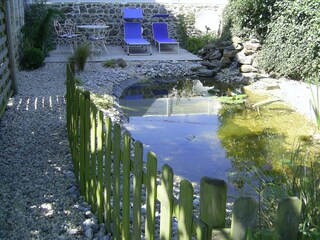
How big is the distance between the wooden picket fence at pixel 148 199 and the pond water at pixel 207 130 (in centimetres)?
181

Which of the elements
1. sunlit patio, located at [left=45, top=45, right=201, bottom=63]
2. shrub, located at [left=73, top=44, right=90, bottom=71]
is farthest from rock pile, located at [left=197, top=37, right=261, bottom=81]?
shrub, located at [left=73, top=44, right=90, bottom=71]

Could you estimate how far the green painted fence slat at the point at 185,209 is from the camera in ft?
5.27

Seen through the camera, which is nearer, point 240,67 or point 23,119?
point 23,119

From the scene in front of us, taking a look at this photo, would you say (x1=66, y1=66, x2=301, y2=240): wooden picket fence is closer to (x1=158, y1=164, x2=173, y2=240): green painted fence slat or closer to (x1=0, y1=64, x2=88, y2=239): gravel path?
(x1=158, y1=164, x2=173, y2=240): green painted fence slat

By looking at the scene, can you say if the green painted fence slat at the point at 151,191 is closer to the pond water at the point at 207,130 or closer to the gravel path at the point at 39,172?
the gravel path at the point at 39,172

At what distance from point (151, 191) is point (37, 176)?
2097 millimetres

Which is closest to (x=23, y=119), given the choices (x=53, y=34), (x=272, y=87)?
(x=272, y=87)

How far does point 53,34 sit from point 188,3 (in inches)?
168

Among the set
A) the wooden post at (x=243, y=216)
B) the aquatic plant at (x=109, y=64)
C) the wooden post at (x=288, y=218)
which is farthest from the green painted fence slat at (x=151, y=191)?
the aquatic plant at (x=109, y=64)

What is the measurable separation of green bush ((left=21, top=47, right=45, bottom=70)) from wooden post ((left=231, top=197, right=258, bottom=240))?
874 centimetres

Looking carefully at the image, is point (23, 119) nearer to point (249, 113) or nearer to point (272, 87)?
point (249, 113)

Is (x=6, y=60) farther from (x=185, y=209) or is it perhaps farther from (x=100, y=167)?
(x=185, y=209)

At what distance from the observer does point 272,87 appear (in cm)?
882

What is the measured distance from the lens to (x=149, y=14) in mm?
13703
